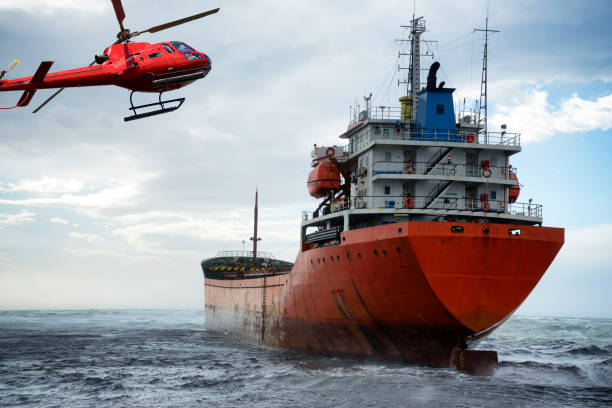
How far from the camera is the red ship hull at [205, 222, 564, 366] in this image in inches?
684

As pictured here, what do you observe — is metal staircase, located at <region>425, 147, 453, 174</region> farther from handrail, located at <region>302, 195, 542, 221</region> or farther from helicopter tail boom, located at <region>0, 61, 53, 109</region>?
helicopter tail boom, located at <region>0, 61, 53, 109</region>

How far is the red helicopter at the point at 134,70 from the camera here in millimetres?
14680

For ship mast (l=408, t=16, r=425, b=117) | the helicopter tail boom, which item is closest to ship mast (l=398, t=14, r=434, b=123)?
ship mast (l=408, t=16, r=425, b=117)

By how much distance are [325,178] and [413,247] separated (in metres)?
9.37

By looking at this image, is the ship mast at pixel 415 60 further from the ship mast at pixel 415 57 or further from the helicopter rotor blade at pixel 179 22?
the helicopter rotor blade at pixel 179 22

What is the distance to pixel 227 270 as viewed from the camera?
44.6 meters

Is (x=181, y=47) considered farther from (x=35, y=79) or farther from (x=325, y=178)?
(x=325, y=178)

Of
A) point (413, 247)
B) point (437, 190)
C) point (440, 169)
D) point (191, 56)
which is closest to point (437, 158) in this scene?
point (440, 169)

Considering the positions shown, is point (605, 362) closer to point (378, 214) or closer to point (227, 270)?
point (378, 214)

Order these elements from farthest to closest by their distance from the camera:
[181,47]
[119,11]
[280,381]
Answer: [280,381], [181,47], [119,11]

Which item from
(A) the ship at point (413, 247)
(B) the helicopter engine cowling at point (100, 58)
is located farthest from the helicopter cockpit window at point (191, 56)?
(A) the ship at point (413, 247)

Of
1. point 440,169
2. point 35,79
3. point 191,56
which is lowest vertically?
point 440,169

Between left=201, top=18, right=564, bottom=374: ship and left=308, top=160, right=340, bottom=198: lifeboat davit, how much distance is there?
7 cm

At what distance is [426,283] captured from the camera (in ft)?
56.6
